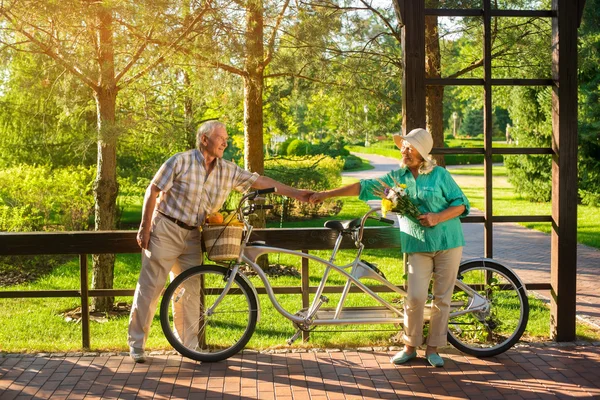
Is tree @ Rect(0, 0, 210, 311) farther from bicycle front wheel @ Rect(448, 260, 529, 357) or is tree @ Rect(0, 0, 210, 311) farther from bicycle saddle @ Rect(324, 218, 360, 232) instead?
bicycle front wheel @ Rect(448, 260, 529, 357)

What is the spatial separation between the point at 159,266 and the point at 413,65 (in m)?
2.40

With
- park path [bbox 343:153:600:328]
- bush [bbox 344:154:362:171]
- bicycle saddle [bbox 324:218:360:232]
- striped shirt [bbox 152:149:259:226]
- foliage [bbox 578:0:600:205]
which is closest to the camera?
striped shirt [bbox 152:149:259:226]

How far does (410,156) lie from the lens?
5.22 m

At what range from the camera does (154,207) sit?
523 cm

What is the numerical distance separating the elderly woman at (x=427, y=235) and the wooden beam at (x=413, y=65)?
1.58ft

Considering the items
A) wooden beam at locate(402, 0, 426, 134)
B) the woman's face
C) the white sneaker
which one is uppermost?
wooden beam at locate(402, 0, 426, 134)

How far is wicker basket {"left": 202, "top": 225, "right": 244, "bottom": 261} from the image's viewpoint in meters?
5.26

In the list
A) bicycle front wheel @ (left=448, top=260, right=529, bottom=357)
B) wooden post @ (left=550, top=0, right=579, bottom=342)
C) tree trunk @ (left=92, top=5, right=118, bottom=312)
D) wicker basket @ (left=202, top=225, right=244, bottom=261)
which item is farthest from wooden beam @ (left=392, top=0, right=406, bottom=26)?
tree trunk @ (left=92, top=5, right=118, bottom=312)

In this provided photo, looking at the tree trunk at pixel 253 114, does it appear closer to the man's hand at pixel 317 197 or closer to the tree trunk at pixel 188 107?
the tree trunk at pixel 188 107

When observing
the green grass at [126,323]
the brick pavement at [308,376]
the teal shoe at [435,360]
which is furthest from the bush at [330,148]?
the teal shoe at [435,360]

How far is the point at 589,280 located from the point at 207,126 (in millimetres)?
7270

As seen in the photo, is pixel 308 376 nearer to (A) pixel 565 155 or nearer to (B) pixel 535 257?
(A) pixel 565 155

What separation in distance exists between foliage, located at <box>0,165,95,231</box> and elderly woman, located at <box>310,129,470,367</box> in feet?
27.6

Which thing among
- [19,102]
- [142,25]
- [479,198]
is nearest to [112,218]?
[142,25]
